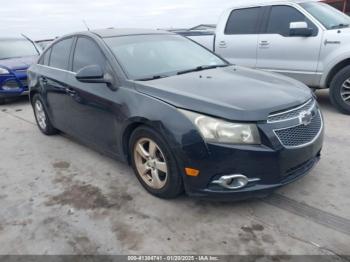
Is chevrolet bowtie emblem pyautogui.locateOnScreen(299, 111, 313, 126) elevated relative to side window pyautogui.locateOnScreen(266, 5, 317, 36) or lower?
lower

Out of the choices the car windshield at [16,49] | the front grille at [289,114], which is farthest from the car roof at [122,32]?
the car windshield at [16,49]

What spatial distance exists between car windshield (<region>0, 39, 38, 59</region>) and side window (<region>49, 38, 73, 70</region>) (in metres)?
4.51

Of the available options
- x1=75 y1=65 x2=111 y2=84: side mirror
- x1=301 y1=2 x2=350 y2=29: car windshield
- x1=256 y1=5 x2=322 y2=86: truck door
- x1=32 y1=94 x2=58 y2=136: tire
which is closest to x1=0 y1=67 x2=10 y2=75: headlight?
x1=32 y1=94 x2=58 y2=136: tire

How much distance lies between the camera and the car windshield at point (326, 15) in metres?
5.63

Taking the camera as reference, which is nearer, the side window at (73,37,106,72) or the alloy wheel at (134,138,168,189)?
the alloy wheel at (134,138,168,189)

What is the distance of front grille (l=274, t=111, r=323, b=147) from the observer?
2.75 m

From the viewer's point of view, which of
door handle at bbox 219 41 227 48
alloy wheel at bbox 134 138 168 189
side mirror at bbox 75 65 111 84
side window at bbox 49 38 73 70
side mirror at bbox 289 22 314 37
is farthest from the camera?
door handle at bbox 219 41 227 48

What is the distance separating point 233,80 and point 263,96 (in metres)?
0.48

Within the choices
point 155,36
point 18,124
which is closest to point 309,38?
point 155,36

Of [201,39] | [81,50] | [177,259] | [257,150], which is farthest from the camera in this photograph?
[201,39]

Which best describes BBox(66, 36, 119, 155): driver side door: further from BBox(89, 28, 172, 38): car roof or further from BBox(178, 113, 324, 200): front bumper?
BBox(178, 113, 324, 200): front bumper

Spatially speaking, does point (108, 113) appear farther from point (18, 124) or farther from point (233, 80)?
point (18, 124)

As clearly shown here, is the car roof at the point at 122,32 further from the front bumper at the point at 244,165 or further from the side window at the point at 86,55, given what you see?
the front bumper at the point at 244,165

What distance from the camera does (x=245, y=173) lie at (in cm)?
272
